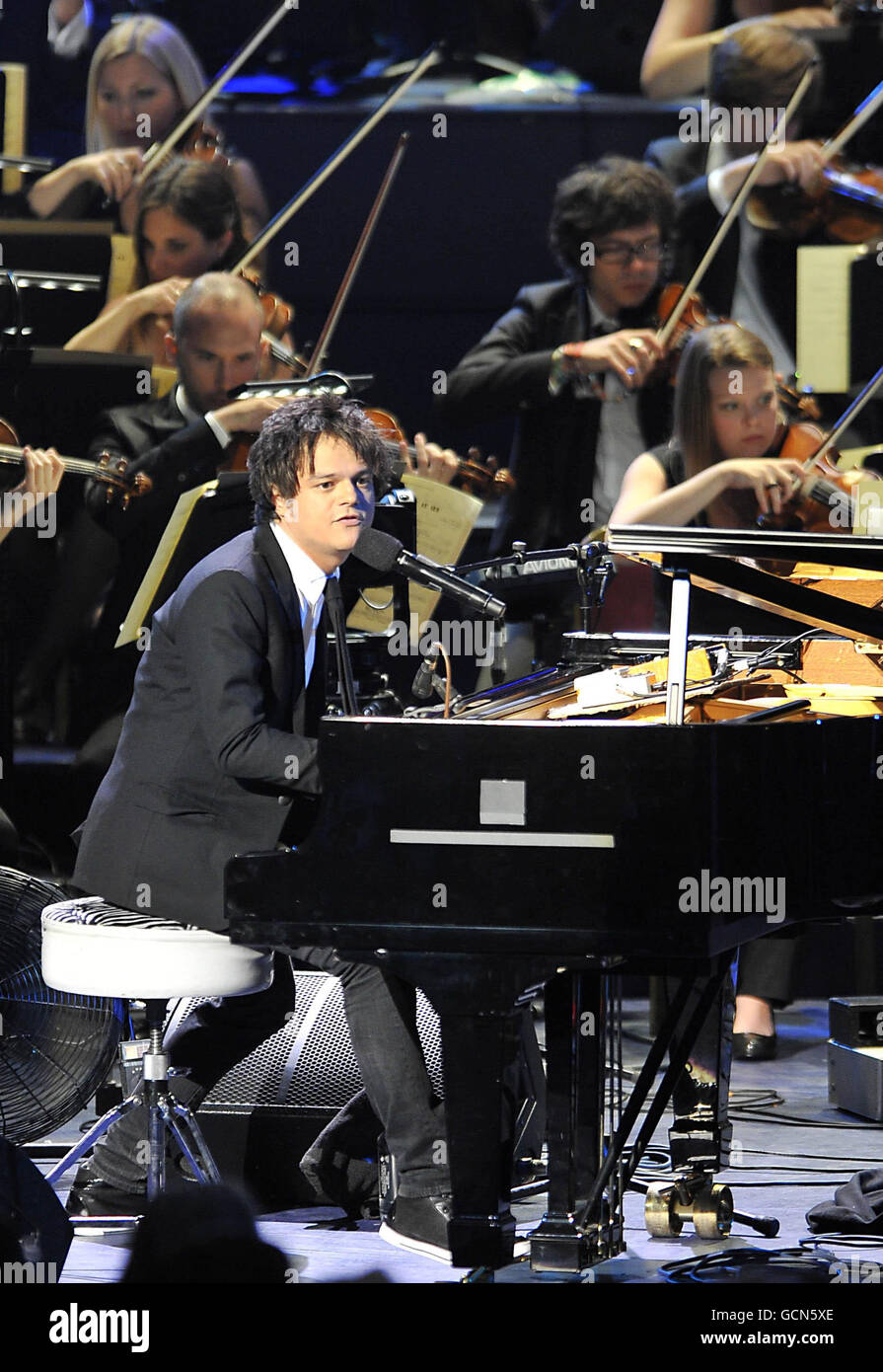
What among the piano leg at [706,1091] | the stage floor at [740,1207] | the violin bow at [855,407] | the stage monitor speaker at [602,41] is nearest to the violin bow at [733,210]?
the stage monitor speaker at [602,41]

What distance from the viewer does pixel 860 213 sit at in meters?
6.27

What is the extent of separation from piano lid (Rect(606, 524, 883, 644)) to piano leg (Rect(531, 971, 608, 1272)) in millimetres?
709

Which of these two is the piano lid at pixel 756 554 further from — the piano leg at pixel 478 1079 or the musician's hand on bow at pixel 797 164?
the musician's hand on bow at pixel 797 164

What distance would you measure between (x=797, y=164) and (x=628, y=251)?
0.59m

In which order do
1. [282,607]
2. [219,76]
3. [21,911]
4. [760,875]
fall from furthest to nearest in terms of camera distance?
1. [219,76]
2. [21,911]
3. [282,607]
4. [760,875]

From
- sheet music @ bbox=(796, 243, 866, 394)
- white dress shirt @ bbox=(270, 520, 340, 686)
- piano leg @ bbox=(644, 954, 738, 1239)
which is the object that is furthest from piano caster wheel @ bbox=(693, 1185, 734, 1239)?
sheet music @ bbox=(796, 243, 866, 394)

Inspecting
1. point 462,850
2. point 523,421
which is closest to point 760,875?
point 462,850

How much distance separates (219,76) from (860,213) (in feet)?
6.72

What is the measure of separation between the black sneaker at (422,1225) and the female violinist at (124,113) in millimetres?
3701

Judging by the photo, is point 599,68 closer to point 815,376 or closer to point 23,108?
point 815,376

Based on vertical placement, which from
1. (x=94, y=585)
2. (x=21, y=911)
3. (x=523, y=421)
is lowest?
(x=21, y=911)

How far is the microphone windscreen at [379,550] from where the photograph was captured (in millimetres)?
3414

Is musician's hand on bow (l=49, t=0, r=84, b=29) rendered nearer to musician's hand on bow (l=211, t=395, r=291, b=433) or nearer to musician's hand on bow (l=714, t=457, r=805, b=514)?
musician's hand on bow (l=211, t=395, r=291, b=433)

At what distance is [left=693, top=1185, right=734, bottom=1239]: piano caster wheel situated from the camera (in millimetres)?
3883
